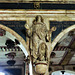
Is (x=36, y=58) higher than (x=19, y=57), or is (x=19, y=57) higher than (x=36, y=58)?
(x=19, y=57)

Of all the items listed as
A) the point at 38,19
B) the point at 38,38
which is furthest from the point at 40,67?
the point at 38,19

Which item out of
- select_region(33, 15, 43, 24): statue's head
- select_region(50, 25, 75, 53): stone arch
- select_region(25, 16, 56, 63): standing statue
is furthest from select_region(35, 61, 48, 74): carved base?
select_region(33, 15, 43, 24): statue's head

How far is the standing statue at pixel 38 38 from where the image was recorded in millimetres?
8452

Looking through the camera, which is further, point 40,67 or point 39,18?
point 39,18

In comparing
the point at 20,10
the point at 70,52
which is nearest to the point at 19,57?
the point at 70,52

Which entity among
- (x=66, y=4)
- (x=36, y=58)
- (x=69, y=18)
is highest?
(x=66, y=4)

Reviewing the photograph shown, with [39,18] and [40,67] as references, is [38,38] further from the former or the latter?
[40,67]

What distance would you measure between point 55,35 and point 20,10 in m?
1.49

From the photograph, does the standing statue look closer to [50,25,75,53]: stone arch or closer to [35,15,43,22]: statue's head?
[35,15,43,22]: statue's head

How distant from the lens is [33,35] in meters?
8.70

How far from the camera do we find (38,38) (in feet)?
28.4

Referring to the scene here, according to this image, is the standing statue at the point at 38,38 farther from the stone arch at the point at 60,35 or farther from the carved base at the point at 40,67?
the stone arch at the point at 60,35

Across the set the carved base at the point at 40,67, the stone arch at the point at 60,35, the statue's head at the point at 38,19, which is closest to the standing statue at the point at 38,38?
the statue's head at the point at 38,19

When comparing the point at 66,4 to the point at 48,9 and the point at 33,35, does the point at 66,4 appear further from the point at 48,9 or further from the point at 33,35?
the point at 33,35
